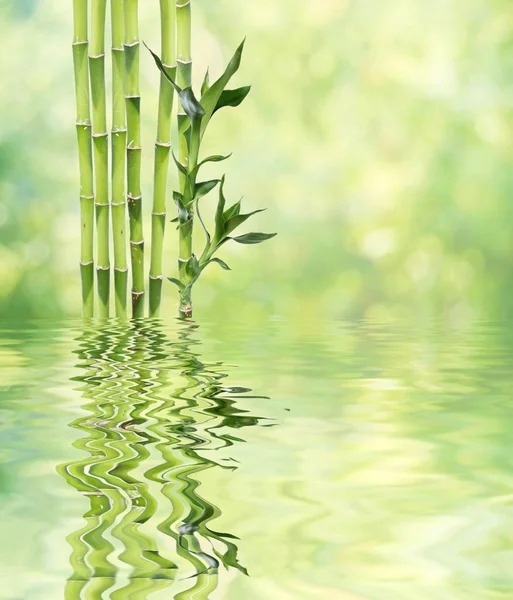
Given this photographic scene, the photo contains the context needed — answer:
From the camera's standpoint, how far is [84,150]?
2.15m

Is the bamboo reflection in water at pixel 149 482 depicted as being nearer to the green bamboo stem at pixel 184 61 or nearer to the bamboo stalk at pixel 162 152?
the green bamboo stem at pixel 184 61

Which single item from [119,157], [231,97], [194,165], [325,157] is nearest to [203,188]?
[194,165]

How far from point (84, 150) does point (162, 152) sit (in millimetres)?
213

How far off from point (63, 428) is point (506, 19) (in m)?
2.14

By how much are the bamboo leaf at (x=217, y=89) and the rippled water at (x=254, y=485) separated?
0.94 m

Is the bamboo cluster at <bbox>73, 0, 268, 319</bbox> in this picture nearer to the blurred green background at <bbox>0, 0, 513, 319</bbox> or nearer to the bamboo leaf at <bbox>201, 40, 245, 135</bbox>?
the bamboo leaf at <bbox>201, 40, 245, 135</bbox>

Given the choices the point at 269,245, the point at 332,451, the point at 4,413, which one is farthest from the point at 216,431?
the point at 269,245

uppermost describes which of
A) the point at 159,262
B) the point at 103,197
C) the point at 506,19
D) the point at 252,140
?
the point at 506,19

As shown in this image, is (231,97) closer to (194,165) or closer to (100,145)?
(194,165)

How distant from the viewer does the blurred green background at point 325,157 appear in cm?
235

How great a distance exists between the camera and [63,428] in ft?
2.27

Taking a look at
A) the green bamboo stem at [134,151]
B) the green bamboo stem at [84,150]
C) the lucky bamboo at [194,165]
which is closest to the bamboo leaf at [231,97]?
the lucky bamboo at [194,165]

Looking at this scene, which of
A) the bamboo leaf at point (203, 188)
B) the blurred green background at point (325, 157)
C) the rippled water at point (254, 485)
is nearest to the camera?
the rippled water at point (254, 485)

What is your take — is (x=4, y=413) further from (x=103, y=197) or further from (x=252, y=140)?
(x=252, y=140)
